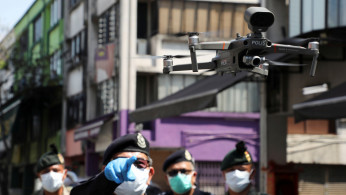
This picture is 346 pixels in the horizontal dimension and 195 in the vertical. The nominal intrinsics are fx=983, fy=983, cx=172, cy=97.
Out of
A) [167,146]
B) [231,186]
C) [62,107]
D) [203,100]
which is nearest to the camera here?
[231,186]

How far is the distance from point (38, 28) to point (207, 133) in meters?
20.7

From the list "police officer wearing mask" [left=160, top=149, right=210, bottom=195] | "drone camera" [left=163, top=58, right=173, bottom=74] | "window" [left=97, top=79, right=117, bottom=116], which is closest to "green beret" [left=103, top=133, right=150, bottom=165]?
"drone camera" [left=163, top=58, right=173, bottom=74]

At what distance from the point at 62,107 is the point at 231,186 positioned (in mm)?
33458

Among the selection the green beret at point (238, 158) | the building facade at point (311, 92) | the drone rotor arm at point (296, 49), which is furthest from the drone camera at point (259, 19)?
the building facade at point (311, 92)

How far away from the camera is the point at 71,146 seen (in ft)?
133

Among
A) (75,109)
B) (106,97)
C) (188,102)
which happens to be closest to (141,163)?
(188,102)

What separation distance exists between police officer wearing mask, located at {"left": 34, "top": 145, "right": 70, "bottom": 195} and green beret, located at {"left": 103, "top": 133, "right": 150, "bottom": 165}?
4.84 metres

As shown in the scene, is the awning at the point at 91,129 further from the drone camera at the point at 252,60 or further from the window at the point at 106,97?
the drone camera at the point at 252,60

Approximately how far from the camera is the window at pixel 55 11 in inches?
1735

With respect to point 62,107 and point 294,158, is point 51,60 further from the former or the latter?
point 294,158

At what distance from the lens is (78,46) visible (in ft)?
130

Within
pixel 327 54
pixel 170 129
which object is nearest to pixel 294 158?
pixel 327 54

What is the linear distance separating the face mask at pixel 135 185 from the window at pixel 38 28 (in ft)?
142

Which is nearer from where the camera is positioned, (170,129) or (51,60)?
(170,129)
